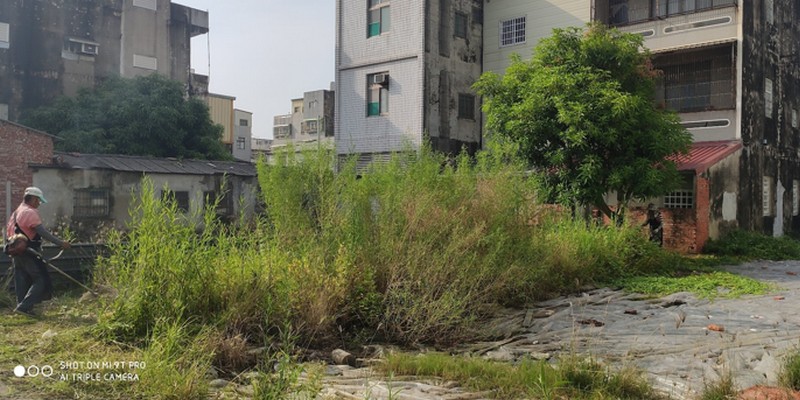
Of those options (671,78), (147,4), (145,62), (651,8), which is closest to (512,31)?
(651,8)

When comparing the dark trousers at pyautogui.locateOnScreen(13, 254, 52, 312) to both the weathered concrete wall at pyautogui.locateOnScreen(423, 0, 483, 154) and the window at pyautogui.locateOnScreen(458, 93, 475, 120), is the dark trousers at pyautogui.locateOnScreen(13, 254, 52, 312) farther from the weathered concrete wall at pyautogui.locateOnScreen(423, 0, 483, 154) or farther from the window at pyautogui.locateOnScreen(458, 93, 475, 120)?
the window at pyautogui.locateOnScreen(458, 93, 475, 120)

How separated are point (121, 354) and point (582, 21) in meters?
18.4

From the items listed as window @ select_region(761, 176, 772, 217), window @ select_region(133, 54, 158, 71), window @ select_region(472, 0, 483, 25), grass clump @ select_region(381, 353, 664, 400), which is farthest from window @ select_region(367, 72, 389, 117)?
grass clump @ select_region(381, 353, 664, 400)

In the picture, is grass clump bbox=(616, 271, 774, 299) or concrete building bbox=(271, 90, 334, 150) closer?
grass clump bbox=(616, 271, 774, 299)

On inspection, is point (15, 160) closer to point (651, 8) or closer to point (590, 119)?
point (590, 119)

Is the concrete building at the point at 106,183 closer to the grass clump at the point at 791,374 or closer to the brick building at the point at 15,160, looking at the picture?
the brick building at the point at 15,160

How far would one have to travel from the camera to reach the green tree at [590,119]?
13.2 m

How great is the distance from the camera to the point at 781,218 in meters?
20.1

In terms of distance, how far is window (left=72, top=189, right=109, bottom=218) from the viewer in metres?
18.3

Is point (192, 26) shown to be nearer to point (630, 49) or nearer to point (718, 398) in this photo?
point (630, 49)

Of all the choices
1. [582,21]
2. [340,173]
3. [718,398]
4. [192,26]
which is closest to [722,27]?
[582,21]

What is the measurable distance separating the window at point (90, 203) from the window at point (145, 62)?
1451 centimetres

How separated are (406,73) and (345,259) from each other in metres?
14.6

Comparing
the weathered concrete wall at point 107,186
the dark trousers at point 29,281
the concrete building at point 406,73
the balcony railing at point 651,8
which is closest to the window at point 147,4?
the concrete building at point 406,73
